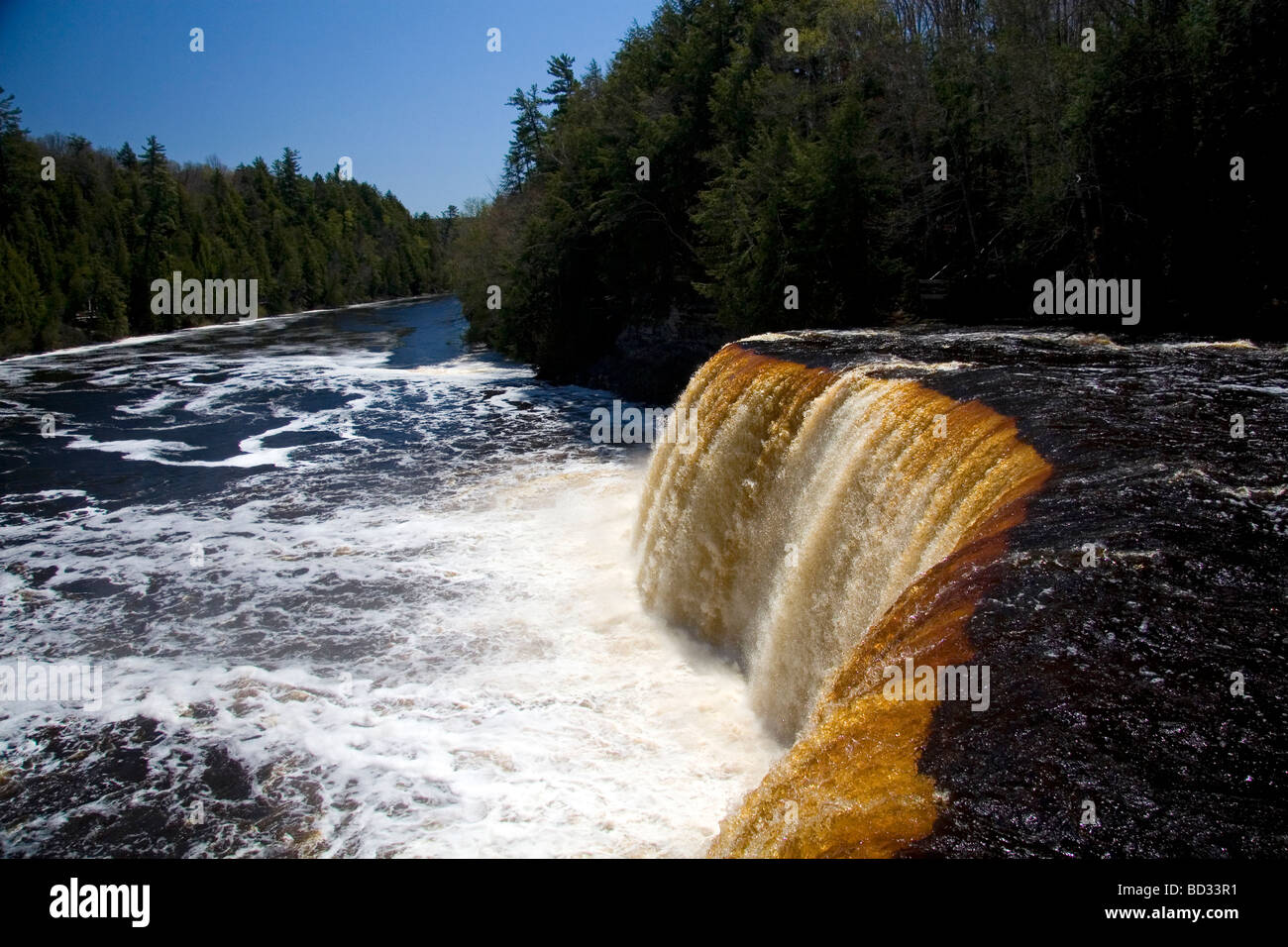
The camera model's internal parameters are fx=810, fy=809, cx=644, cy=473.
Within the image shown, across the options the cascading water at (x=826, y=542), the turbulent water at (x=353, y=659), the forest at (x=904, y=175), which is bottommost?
the turbulent water at (x=353, y=659)

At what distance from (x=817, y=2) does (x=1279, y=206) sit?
19603 mm

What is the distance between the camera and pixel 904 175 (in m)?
21.5

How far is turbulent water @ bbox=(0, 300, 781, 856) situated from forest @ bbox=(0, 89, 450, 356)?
41.2 m

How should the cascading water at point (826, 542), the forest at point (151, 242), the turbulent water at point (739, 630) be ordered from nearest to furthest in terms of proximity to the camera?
the turbulent water at point (739, 630)
the cascading water at point (826, 542)
the forest at point (151, 242)

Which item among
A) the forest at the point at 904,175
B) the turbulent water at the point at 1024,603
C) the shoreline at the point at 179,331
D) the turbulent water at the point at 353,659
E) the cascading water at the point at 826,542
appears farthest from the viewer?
the shoreline at the point at 179,331

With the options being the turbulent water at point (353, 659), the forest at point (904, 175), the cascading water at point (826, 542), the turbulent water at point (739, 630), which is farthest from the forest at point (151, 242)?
the cascading water at point (826, 542)

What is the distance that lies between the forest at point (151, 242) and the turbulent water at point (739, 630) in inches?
1809

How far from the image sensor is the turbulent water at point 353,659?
7398mm

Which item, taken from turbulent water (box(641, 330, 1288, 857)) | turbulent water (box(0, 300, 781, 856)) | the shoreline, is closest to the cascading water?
turbulent water (box(641, 330, 1288, 857))

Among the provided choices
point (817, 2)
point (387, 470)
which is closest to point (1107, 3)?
point (817, 2)

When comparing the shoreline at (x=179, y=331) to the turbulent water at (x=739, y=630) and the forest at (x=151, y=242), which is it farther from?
the turbulent water at (x=739, y=630)

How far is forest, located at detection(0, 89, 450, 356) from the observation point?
5694 centimetres

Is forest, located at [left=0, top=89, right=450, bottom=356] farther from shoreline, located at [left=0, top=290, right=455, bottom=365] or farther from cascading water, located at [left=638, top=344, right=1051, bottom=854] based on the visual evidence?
cascading water, located at [left=638, top=344, right=1051, bottom=854]

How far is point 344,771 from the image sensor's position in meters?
8.06
